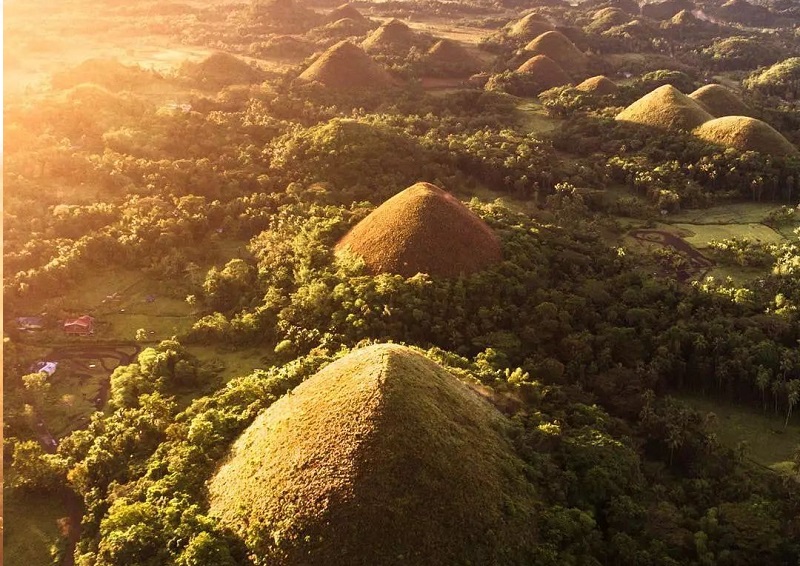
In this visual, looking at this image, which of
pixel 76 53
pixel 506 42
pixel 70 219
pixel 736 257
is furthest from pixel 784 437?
pixel 76 53

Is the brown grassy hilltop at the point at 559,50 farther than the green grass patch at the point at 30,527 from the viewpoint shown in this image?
Yes

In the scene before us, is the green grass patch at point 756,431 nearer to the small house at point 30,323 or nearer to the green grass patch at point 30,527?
the green grass patch at point 30,527

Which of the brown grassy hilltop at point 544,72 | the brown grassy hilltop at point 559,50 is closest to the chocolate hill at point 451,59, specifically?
the brown grassy hilltop at point 544,72

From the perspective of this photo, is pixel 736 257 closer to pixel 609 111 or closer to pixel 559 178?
pixel 559 178

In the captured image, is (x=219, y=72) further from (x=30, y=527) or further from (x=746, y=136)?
(x=30, y=527)

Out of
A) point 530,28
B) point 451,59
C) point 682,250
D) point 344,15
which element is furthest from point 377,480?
point 344,15

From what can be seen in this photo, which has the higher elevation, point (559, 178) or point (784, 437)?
point (559, 178)
